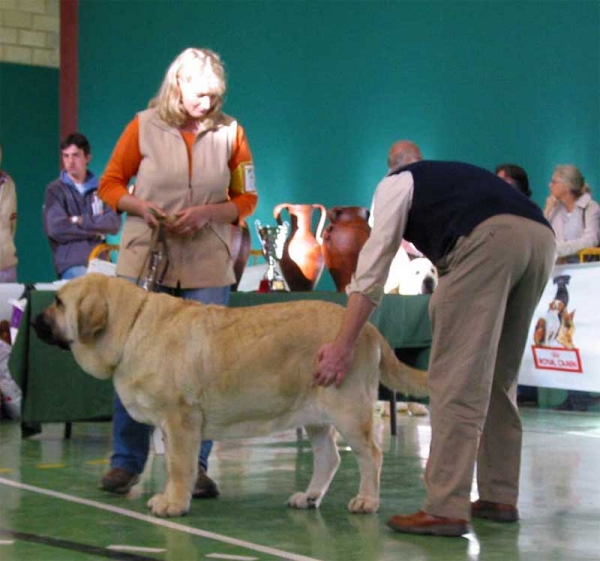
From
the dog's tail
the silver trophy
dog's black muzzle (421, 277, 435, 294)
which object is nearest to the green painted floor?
the dog's tail

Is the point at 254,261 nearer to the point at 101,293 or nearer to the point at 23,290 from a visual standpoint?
the point at 23,290

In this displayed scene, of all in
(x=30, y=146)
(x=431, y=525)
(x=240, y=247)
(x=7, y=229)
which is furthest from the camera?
(x=30, y=146)

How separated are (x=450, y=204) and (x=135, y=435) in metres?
1.73

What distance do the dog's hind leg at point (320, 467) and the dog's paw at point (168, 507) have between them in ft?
1.50

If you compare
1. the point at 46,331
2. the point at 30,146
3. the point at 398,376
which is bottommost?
the point at 398,376

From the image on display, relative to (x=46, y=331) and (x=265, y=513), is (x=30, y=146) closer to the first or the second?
(x=46, y=331)

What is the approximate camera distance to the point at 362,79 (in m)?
12.2

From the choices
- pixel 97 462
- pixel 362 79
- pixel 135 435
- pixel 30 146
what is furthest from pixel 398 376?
pixel 30 146

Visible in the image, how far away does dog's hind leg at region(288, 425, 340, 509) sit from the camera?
483 centimetres

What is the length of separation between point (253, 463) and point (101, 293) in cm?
173

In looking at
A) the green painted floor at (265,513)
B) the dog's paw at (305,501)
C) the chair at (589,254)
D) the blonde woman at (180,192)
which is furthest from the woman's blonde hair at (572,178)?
the dog's paw at (305,501)

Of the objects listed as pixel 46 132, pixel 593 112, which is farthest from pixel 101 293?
pixel 46 132

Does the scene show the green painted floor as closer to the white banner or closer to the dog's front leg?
the dog's front leg

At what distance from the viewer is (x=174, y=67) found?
5059 millimetres
